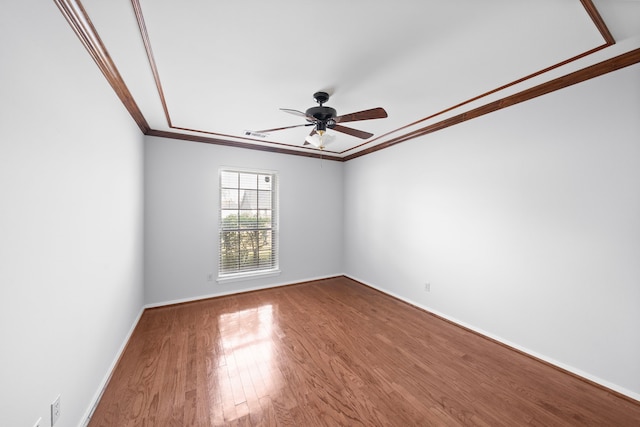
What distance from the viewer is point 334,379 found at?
204 centimetres

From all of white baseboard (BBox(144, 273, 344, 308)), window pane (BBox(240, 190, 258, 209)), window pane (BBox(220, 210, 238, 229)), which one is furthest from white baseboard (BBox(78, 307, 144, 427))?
window pane (BBox(240, 190, 258, 209))

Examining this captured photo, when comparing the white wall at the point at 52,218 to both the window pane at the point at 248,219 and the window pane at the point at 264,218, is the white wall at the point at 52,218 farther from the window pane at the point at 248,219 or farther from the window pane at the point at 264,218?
Answer: the window pane at the point at 264,218

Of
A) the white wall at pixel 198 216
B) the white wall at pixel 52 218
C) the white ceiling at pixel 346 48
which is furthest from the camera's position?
the white wall at pixel 198 216

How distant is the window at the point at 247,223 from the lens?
4090 mm

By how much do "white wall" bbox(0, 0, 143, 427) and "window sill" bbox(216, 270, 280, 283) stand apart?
1.85m

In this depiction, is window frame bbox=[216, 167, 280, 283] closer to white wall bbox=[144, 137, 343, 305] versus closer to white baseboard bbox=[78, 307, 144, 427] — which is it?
white wall bbox=[144, 137, 343, 305]

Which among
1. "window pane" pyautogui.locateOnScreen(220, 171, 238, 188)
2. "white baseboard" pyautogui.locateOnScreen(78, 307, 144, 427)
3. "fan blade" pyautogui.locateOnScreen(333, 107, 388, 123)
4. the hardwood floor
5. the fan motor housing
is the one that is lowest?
the hardwood floor

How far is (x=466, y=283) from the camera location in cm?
294

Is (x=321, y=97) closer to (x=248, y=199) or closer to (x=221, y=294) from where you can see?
(x=248, y=199)

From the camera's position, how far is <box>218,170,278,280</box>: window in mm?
→ 4090

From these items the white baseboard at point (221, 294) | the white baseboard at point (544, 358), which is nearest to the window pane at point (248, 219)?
Result: the white baseboard at point (221, 294)

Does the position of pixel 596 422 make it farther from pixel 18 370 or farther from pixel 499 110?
pixel 18 370

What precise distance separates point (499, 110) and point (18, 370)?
4.00 m

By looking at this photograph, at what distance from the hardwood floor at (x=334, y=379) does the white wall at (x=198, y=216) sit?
2.28ft
